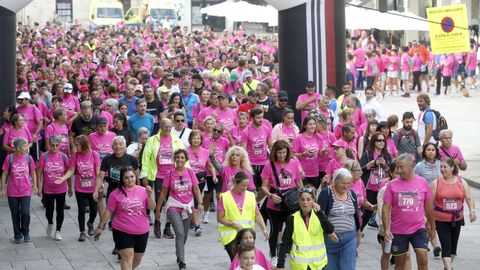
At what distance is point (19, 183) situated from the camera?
1423 centimetres

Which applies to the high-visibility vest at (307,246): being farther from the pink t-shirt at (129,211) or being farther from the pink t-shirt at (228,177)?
the pink t-shirt at (228,177)

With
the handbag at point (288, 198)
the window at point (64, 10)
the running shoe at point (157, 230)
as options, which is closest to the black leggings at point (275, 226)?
the handbag at point (288, 198)

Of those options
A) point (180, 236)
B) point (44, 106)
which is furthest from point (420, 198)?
point (44, 106)

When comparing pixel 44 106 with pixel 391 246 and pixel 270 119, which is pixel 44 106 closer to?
pixel 270 119

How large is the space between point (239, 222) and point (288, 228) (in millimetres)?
1063

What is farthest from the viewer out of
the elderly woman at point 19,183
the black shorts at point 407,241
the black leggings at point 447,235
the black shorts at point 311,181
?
the black shorts at point 311,181

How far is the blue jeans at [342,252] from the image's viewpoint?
10750mm

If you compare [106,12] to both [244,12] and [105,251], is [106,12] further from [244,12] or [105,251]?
[105,251]

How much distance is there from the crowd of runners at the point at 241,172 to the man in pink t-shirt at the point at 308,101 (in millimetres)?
22

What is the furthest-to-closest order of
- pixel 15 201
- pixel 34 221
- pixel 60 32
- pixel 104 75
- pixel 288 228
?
pixel 60 32 → pixel 104 75 → pixel 34 221 → pixel 15 201 → pixel 288 228

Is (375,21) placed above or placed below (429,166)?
above

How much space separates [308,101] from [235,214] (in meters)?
7.19

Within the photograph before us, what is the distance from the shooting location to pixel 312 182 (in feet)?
49.8

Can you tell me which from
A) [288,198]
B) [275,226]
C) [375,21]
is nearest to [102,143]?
[275,226]
